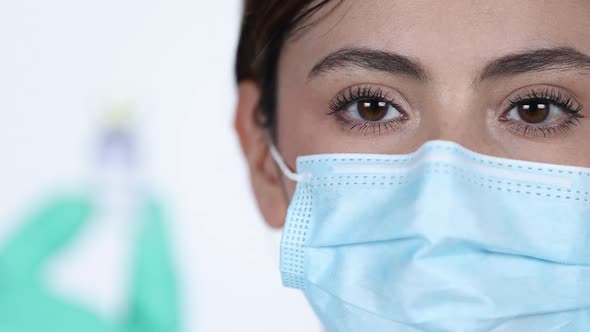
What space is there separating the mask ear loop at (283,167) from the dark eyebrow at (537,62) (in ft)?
1.52

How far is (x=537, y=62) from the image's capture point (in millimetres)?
1747

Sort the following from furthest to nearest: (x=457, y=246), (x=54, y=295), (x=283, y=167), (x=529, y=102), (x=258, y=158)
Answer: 1. (x=54, y=295)
2. (x=258, y=158)
3. (x=283, y=167)
4. (x=529, y=102)
5. (x=457, y=246)

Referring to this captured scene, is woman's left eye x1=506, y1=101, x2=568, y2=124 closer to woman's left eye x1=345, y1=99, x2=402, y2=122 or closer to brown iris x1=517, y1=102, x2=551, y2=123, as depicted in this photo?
brown iris x1=517, y1=102, x2=551, y2=123

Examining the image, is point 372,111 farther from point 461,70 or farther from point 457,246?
point 457,246

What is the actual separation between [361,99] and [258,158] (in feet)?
1.48

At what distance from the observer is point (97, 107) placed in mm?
3984

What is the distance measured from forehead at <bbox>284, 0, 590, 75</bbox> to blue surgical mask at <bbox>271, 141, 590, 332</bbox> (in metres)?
0.19

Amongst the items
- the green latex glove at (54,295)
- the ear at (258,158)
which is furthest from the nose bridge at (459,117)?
the green latex glove at (54,295)

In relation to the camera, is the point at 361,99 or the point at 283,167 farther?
the point at 283,167

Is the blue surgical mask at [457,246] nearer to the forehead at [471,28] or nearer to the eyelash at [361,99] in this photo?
the eyelash at [361,99]

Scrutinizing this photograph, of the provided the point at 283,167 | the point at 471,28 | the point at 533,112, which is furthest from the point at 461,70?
the point at 283,167

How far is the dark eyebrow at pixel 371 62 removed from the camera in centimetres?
178

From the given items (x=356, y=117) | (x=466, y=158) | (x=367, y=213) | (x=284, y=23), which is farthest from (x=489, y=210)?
(x=284, y=23)

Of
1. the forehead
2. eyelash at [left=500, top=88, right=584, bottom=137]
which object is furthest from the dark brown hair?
eyelash at [left=500, top=88, right=584, bottom=137]
